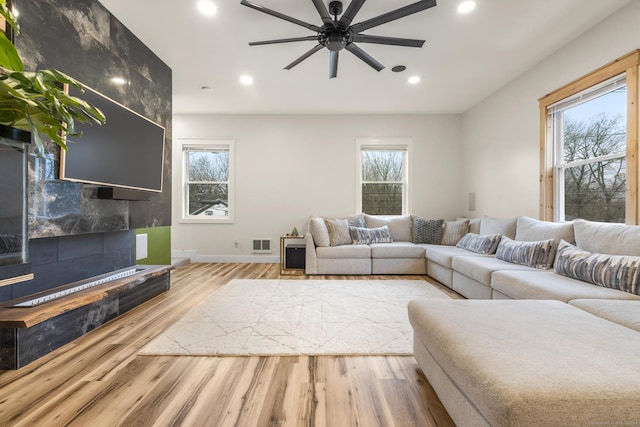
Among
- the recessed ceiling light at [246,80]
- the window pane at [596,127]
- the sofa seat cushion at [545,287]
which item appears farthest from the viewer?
the recessed ceiling light at [246,80]

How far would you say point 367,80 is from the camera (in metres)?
3.89

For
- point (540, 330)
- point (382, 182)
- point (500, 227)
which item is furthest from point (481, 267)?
point (382, 182)

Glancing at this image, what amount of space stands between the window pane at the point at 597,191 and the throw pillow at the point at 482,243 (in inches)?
30.6

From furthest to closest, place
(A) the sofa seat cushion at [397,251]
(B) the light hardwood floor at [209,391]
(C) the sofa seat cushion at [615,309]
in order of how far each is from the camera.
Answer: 1. (A) the sofa seat cushion at [397,251]
2. (C) the sofa seat cushion at [615,309]
3. (B) the light hardwood floor at [209,391]

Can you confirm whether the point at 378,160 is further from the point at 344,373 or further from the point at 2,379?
the point at 2,379

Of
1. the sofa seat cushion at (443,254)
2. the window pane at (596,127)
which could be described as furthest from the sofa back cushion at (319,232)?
the window pane at (596,127)

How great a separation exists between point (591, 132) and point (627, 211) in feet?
3.12

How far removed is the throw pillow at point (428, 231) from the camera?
15.3 feet

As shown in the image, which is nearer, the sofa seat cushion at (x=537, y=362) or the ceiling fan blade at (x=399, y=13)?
the sofa seat cushion at (x=537, y=362)

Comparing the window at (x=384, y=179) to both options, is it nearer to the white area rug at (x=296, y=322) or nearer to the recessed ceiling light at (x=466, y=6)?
the white area rug at (x=296, y=322)

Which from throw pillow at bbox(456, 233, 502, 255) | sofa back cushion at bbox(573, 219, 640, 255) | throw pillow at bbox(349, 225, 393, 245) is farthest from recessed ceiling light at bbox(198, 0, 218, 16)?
throw pillow at bbox(456, 233, 502, 255)

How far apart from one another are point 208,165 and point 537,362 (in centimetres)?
548

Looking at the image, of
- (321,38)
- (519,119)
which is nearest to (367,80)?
(321,38)

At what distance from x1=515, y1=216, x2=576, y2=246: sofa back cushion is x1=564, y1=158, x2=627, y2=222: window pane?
406 mm
